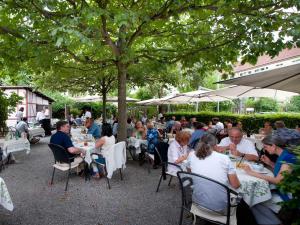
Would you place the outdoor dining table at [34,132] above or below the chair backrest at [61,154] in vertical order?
below

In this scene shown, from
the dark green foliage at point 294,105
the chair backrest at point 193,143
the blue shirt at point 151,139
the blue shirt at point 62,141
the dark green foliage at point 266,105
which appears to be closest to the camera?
the blue shirt at point 62,141

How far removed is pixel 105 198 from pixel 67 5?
4574 mm

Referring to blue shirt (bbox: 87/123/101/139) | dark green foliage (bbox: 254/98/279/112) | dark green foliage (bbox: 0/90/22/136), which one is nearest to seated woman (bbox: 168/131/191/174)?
blue shirt (bbox: 87/123/101/139)

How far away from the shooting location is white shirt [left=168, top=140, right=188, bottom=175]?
16.9ft

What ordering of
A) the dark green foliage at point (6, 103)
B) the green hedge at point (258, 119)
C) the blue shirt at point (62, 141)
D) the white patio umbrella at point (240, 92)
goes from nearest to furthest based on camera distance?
the blue shirt at point (62, 141), the white patio umbrella at point (240, 92), the dark green foliage at point (6, 103), the green hedge at point (258, 119)

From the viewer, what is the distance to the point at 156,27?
7.89 m

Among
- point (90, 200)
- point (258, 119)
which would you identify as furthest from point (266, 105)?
point (90, 200)

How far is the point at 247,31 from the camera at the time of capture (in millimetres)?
6445

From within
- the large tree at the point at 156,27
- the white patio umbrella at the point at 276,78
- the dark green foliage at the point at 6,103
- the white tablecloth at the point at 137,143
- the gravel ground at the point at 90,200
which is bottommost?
the gravel ground at the point at 90,200

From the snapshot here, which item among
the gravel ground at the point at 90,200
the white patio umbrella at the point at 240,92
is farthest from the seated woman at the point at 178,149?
the white patio umbrella at the point at 240,92

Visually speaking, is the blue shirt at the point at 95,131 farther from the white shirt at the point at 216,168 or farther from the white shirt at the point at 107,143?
the white shirt at the point at 216,168

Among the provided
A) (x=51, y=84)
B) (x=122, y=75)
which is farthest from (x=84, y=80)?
(x=122, y=75)

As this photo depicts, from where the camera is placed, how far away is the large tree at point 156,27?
5670 millimetres

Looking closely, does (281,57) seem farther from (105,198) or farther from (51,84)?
(105,198)
